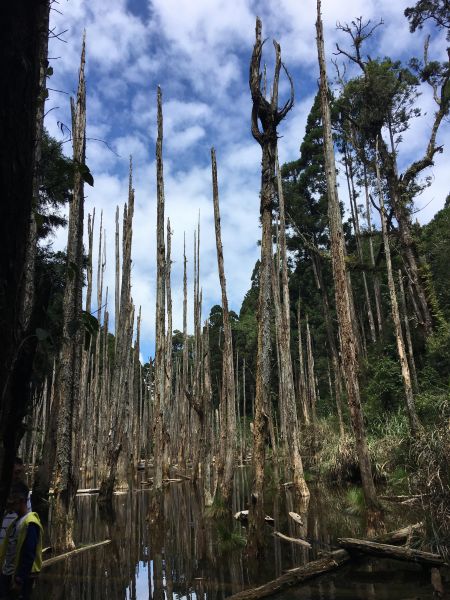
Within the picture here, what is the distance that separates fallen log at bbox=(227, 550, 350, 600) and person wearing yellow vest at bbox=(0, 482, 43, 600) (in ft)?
6.88

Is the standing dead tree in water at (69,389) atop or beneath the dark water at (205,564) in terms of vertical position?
atop

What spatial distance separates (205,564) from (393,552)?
257 cm

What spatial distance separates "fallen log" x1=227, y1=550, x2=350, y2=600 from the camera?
4.80 meters

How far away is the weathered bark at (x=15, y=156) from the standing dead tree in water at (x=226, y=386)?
977cm

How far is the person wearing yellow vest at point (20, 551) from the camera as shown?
355 centimetres

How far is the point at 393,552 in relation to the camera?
5.45 metres

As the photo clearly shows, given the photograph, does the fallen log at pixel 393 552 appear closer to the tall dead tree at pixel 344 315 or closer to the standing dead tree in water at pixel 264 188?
the tall dead tree at pixel 344 315

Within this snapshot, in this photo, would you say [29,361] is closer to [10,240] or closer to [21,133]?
[10,240]

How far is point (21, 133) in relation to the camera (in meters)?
1.24

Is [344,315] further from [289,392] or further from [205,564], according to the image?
[289,392]

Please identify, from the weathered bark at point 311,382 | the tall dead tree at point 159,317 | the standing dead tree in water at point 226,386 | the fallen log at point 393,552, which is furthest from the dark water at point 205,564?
the weathered bark at point 311,382

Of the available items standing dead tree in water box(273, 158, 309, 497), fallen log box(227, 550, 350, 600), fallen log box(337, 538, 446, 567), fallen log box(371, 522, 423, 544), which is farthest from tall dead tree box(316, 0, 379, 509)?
standing dead tree in water box(273, 158, 309, 497)

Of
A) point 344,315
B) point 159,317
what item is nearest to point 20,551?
point 344,315

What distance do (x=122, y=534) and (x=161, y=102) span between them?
31.7 ft
